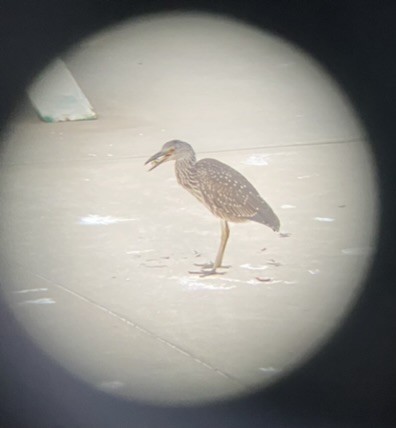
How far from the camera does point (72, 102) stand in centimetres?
834

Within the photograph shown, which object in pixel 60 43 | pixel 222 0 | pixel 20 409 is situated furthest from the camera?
pixel 222 0

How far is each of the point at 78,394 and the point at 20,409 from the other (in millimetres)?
271

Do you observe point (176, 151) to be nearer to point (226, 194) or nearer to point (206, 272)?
point (226, 194)

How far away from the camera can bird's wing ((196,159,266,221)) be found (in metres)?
5.51

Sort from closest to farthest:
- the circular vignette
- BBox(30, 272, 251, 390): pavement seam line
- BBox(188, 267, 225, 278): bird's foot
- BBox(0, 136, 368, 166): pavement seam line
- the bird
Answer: BBox(30, 272, 251, 390): pavement seam line, BBox(188, 267, 225, 278): bird's foot, the bird, BBox(0, 136, 368, 166): pavement seam line, the circular vignette

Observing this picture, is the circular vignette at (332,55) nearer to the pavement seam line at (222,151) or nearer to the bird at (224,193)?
the pavement seam line at (222,151)

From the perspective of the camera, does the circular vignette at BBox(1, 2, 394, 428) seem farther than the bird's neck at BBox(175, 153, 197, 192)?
Yes

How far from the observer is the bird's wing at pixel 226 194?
551cm

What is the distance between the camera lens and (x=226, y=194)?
551 centimetres

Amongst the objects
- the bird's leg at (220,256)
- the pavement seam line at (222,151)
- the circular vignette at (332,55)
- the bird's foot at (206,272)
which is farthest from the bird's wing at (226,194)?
the pavement seam line at (222,151)

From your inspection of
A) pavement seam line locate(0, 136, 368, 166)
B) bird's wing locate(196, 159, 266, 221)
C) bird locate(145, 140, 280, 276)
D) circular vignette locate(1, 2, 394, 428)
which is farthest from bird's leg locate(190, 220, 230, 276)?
pavement seam line locate(0, 136, 368, 166)

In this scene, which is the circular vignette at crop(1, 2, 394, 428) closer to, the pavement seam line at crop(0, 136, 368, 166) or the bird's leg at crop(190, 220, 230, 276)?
the pavement seam line at crop(0, 136, 368, 166)

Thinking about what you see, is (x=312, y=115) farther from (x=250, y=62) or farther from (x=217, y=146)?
(x=250, y=62)

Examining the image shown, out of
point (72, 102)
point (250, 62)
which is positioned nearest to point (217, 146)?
point (72, 102)
